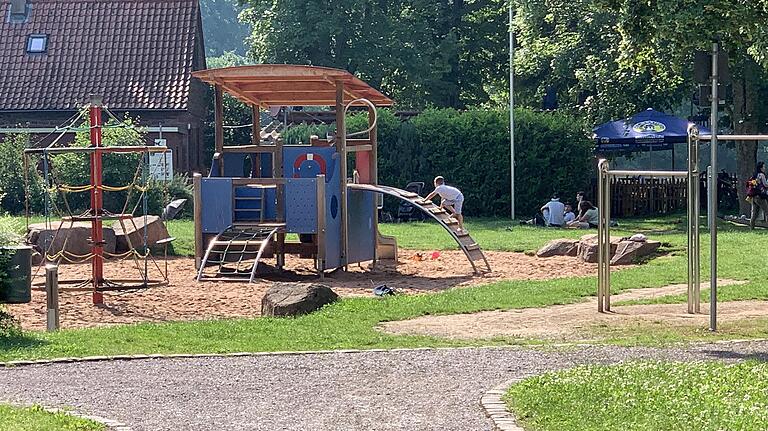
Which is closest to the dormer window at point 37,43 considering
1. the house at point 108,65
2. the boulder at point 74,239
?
the house at point 108,65

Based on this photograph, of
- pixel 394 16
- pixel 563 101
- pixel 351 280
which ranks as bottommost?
pixel 351 280

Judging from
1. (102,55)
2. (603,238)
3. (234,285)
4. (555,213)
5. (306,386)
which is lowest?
(234,285)

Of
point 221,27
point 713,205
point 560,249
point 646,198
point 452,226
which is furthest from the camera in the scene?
point 221,27

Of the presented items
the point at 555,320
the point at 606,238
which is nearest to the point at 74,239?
the point at 606,238

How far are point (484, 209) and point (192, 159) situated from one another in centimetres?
1181

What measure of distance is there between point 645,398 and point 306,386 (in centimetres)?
259

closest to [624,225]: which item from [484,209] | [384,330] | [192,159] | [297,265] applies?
[484,209]

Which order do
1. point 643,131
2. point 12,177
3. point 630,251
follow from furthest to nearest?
point 12,177
point 643,131
point 630,251

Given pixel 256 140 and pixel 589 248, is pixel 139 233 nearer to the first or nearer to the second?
pixel 256 140

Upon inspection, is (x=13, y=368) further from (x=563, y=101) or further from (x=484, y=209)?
(x=563, y=101)

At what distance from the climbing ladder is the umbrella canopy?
1520 cm

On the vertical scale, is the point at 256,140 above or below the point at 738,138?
above

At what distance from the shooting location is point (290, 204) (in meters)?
22.3

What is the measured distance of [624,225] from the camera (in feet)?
111
